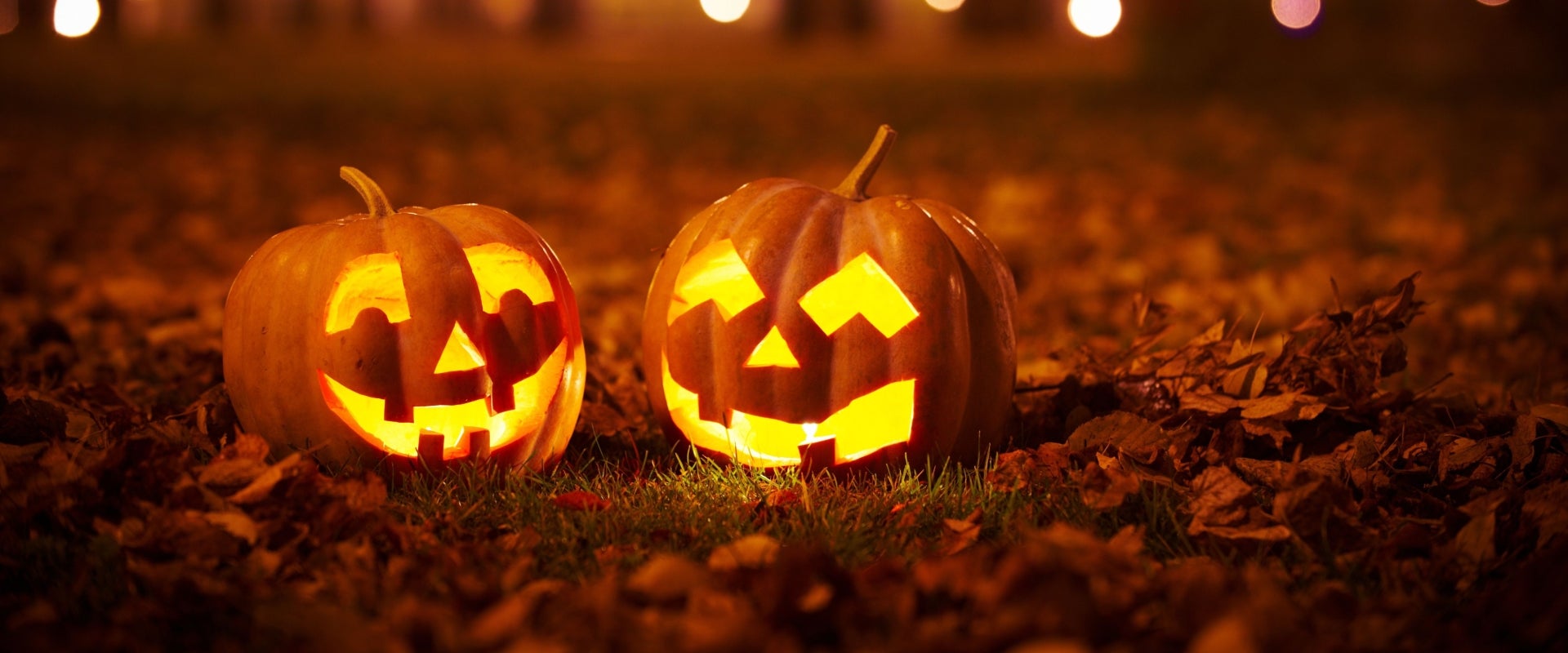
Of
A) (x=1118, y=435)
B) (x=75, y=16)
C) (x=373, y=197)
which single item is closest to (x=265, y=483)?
(x=373, y=197)

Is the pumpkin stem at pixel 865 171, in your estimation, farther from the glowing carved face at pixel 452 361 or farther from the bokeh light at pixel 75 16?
the bokeh light at pixel 75 16

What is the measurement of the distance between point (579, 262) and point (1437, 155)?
6.68m

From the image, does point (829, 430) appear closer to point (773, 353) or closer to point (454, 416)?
point (773, 353)

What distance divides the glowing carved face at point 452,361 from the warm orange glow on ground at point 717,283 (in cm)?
29

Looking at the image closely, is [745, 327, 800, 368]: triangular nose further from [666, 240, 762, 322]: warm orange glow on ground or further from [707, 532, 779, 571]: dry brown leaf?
[707, 532, 779, 571]: dry brown leaf

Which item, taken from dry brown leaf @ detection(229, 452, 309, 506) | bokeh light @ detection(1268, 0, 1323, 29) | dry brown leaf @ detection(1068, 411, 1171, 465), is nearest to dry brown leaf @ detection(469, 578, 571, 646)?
dry brown leaf @ detection(229, 452, 309, 506)

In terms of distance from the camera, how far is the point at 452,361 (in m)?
2.46

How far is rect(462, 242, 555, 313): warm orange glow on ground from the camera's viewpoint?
252 cm

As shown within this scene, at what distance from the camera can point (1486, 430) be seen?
2.67 meters

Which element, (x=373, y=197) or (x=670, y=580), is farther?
(x=373, y=197)

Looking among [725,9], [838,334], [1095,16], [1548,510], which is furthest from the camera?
[725,9]

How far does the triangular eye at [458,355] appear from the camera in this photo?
8.05 ft

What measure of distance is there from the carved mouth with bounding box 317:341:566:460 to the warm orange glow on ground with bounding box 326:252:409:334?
0.43 ft

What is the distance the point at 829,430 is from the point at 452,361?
2.68 feet
